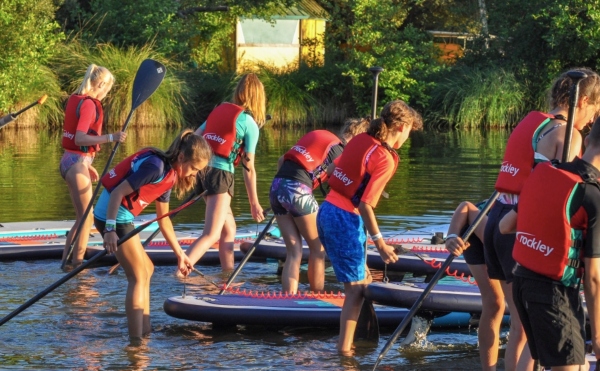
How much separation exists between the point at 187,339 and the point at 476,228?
2382mm

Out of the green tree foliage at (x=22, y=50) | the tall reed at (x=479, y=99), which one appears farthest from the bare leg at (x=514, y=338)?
the tall reed at (x=479, y=99)

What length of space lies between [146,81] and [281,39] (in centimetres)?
2709

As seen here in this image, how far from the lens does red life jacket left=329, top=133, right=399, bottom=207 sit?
6.30 m

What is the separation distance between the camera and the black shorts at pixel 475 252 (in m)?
5.80

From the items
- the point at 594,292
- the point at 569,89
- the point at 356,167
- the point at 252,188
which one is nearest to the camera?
the point at 594,292

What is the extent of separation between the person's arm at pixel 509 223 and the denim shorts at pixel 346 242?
1324mm

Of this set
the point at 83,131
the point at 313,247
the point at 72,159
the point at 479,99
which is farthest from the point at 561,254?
the point at 479,99

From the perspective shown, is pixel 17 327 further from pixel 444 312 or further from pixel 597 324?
pixel 597 324

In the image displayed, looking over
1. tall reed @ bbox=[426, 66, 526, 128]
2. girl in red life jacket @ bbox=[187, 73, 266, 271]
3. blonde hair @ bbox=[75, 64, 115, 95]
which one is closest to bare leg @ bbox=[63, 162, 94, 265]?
blonde hair @ bbox=[75, 64, 115, 95]

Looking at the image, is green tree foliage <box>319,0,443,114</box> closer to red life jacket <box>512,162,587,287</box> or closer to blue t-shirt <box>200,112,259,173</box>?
blue t-shirt <box>200,112,259,173</box>

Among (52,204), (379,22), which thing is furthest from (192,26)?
(52,204)

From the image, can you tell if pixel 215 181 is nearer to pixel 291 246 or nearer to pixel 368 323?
pixel 291 246

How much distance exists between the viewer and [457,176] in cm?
1875

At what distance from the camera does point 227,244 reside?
9.45 metres
